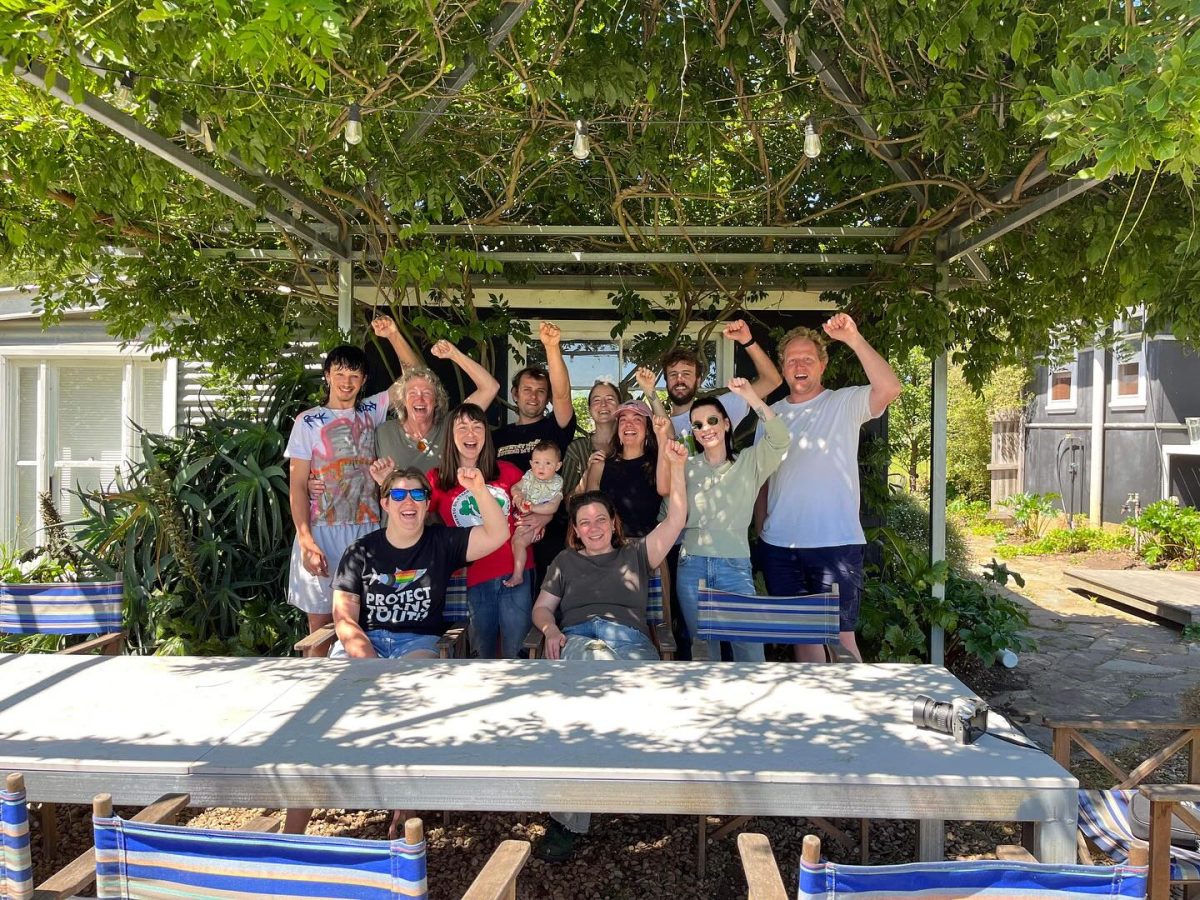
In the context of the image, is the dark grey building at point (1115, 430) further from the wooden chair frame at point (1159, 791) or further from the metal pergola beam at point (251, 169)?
the metal pergola beam at point (251, 169)

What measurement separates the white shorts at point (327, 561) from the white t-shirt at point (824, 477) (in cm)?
188

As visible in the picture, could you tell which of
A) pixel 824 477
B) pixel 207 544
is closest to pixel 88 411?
pixel 207 544

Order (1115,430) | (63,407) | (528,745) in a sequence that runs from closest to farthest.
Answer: (528,745) → (63,407) → (1115,430)

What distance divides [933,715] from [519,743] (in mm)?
1054

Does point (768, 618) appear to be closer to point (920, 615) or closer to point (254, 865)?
point (254, 865)

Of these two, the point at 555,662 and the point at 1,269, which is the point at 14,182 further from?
the point at 555,662

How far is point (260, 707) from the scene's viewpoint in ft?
8.11

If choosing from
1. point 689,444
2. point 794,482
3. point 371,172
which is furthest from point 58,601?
point 794,482

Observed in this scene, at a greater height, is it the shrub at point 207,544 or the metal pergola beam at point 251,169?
the metal pergola beam at point 251,169

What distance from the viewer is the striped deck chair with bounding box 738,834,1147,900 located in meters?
1.45

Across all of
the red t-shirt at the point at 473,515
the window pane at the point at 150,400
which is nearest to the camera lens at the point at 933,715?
the red t-shirt at the point at 473,515

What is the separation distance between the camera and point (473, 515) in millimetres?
3762

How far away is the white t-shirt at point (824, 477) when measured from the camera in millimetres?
3895

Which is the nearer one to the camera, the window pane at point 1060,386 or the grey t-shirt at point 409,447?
the grey t-shirt at point 409,447
